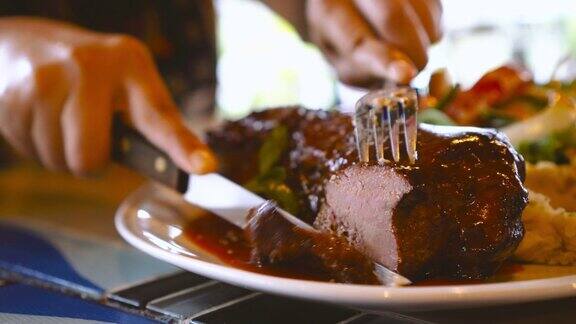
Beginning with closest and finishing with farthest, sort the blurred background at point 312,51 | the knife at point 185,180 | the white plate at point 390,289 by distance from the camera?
1. the white plate at point 390,289
2. the knife at point 185,180
3. the blurred background at point 312,51

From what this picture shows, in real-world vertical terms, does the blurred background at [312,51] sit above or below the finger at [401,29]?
below

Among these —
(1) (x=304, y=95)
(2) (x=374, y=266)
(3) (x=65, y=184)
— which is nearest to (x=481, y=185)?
(2) (x=374, y=266)

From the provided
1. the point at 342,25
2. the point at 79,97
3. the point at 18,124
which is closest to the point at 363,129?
the point at 79,97

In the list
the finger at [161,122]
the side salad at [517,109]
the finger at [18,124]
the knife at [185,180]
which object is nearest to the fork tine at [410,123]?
the knife at [185,180]

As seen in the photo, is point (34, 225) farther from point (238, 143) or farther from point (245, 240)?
point (245, 240)

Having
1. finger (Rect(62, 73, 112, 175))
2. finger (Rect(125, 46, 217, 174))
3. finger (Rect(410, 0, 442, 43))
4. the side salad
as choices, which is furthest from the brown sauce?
finger (Rect(410, 0, 442, 43))

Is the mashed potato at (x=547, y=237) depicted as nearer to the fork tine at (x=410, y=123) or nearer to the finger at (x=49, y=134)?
the fork tine at (x=410, y=123)

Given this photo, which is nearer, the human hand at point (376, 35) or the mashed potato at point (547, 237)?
the mashed potato at point (547, 237)

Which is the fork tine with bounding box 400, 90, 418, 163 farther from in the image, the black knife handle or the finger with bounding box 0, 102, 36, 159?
the finger with bounding box 0, 102, 36, 159
